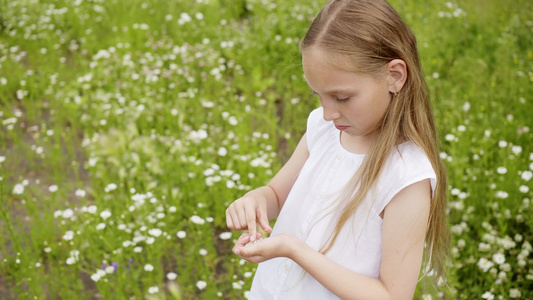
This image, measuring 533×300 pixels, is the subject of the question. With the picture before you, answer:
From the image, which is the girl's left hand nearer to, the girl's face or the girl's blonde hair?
the girl's blonde hair

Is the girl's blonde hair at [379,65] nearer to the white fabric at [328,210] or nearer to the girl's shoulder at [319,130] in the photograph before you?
the white fabric at [328,210]

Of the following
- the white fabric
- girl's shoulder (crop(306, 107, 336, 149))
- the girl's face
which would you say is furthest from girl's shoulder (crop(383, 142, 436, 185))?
girl's shoulder (crop(306, 107, 336, 149))

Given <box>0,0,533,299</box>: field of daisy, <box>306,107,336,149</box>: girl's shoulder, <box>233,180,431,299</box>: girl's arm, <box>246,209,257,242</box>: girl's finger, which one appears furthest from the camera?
<box>0,0,533,299</box>: field of daisy

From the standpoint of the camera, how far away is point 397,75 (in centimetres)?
129

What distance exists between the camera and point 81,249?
259cm

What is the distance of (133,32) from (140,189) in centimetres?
221

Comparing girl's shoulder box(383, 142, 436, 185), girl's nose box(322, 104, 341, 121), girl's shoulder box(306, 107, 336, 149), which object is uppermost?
girl's nose box(322, 104, 341, 121)

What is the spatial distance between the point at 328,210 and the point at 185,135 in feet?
7.11

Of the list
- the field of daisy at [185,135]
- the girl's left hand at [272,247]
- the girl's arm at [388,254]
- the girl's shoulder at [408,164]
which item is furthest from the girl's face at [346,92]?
the field of daisy at [185,135]

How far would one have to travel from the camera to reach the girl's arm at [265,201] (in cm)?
144

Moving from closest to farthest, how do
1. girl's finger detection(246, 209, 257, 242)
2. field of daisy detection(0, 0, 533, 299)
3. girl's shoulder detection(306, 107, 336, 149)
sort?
girl's finger detection(246, 209, 257, 242)
girl's shoulder detection(306, 107, 336, 149)
field of daisy detection(0, 0, 533, 299)

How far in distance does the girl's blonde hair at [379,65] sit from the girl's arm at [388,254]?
3.3 inches

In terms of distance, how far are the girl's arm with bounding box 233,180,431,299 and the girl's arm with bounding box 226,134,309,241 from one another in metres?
0.09

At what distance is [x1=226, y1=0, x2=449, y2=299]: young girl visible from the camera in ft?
4.06
